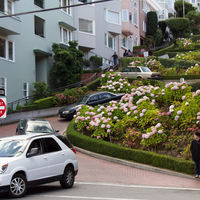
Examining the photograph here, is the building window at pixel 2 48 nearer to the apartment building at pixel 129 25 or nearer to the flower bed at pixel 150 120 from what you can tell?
the flower bed at pixel 150 120

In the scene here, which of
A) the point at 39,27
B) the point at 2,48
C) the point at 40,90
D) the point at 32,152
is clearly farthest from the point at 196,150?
the point at 39,27

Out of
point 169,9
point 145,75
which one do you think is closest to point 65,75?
point 145,75

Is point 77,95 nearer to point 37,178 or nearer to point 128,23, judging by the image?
point 37,178

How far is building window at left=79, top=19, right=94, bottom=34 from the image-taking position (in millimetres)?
44997

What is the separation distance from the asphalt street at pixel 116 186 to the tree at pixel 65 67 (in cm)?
1821

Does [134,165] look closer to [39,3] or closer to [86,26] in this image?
[39,3]

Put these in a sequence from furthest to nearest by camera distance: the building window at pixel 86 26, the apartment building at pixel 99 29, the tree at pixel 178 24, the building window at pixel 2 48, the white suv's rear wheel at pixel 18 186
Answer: the tree at pixel 178 24 < the building window at pixel 86 26 < the apartment building at pixel 99 29 < the building window at pixel 2 48 < the white suv's rear wheel at pixel 18 186

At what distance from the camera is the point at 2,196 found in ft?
33.9

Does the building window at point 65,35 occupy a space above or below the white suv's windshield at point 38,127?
above

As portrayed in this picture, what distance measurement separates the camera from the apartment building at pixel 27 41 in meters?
30.6

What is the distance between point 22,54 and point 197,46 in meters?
30.4

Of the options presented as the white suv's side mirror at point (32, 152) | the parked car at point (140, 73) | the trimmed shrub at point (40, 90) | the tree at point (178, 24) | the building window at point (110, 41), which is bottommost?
the white suv's side mirror at point (32, 152)

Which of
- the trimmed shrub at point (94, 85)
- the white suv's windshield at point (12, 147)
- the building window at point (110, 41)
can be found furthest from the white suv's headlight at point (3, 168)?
the building window at point (110, 41)

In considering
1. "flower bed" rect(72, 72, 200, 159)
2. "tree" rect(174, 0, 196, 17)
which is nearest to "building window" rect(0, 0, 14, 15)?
"flower bed" rect(72, 72, 200, 159)
